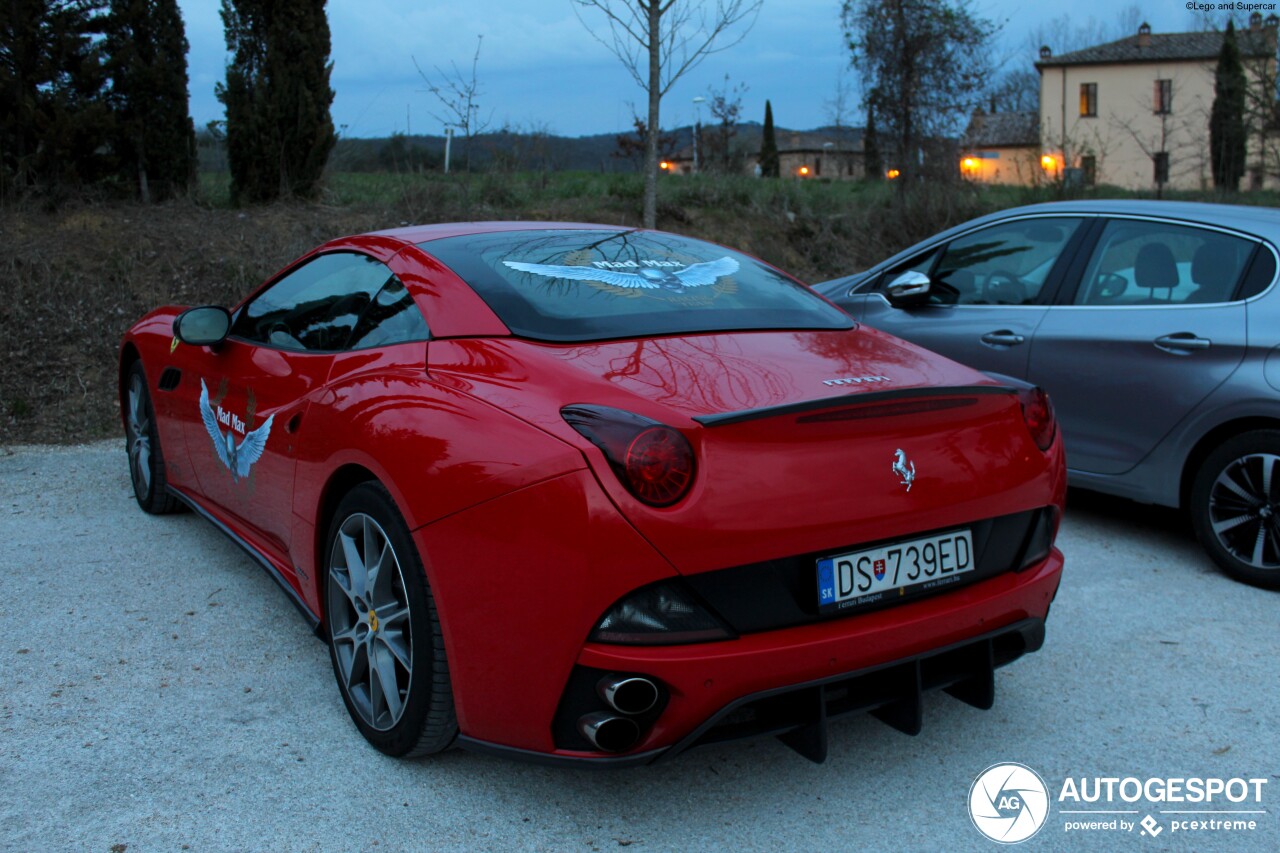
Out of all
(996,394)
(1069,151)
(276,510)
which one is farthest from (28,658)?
(1069,151)

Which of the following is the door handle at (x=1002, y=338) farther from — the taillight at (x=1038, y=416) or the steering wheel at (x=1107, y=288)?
the taillight at (x=1038, y=416)

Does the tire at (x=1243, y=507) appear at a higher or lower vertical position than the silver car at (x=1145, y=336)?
lower

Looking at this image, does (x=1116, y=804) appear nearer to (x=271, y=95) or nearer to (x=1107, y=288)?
(x=1107, y=288)

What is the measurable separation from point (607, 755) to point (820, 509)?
0.69 meters

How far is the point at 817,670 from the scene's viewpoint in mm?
2264

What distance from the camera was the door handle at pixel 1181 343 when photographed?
4297mm

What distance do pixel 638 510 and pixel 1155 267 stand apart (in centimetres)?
350

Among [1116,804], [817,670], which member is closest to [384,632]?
[817,670]

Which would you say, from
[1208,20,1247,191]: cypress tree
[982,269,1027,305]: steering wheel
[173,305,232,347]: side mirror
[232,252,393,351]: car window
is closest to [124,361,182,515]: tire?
[173,305,232,347]: side mirror

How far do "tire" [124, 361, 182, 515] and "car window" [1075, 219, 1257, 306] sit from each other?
4253mm

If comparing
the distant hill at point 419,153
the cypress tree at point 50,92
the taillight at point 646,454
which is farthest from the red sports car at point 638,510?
the distant hill at point 419,153

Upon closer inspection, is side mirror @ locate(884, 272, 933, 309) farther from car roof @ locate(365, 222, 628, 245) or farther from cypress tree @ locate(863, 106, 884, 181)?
cypress tree @ locate(863, 106, 884, 181)

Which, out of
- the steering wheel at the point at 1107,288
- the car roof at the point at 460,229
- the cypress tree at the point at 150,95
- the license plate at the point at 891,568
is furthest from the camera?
the cypress tree at the point at 150,95

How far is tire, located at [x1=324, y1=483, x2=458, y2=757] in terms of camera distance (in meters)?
2.47
